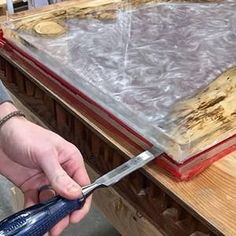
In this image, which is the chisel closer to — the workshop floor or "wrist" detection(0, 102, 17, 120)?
"wrist" detection(0, 102, 17, 120)

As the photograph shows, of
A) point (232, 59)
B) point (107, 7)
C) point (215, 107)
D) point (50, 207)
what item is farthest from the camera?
point (107, 7)

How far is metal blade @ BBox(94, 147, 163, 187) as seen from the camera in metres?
0.49

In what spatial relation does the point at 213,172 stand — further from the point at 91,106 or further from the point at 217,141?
the point at 91,106

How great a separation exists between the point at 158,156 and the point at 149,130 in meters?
0.04

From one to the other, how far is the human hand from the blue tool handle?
0.04 feet

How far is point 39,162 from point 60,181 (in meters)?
0.06

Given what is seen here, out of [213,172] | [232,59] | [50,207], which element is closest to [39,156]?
[50,207]

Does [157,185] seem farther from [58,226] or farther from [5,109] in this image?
[5,109]

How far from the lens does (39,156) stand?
53 centimetres

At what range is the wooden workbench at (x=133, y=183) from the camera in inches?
19.0

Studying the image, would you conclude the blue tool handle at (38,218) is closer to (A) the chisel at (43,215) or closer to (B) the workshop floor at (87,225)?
(A) the chisel at (43,215)

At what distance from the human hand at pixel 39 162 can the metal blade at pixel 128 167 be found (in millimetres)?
31

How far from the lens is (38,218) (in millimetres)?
451

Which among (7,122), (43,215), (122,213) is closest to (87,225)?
(122,213)
